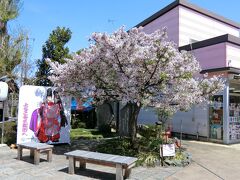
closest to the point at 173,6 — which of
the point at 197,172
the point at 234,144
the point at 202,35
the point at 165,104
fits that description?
the point at 202,35

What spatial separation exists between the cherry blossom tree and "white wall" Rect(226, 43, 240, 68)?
427 centimetres

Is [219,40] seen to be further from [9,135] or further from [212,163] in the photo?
[9,135]

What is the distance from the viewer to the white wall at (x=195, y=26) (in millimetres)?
17625

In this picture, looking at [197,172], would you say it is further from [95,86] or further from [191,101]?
[95,86]

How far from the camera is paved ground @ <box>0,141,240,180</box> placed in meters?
7.74

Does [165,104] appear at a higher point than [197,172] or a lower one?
higher

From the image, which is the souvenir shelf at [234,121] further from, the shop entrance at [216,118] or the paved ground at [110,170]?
the paved ground at [110,170]

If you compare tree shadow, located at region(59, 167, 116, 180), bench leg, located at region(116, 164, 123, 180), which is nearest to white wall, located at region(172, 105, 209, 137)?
tree shadow, located at region(59, 167, 116, 180)

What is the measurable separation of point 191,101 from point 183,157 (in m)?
1.83

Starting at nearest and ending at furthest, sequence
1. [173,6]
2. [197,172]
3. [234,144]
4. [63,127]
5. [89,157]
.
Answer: [89,157] → [197,172] → [63,127] → [234,144] → [173,6]

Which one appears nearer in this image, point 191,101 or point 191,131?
point 191,101

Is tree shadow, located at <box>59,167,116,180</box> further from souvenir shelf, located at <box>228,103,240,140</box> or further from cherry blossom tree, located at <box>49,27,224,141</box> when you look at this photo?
souvenir shelf, located at <box>228,103,240,140</box>

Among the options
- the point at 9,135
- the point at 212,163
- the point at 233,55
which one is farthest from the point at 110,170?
the point at 233,55

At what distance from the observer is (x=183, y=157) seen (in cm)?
965
